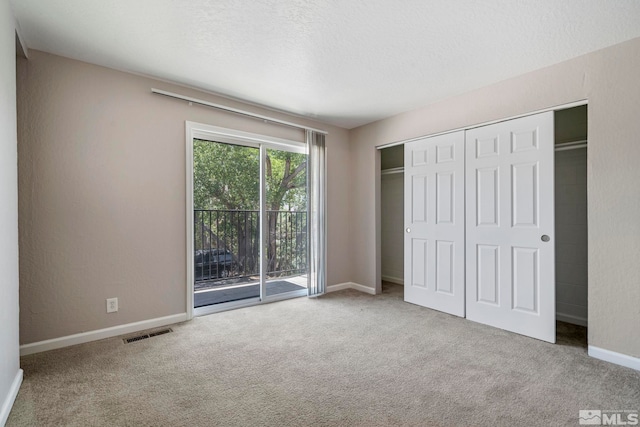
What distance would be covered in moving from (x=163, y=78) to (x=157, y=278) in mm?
1940

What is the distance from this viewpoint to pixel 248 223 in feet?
13.8

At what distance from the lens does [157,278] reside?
2.99 m

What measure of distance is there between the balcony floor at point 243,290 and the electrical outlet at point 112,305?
100cm

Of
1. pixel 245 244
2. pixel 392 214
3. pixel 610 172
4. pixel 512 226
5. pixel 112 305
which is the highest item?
pixel 610 172

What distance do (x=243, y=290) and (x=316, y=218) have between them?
140 centimetres

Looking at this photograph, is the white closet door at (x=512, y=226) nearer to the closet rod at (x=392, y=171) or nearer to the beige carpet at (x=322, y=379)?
the beige carpet at (x=322, y=379)

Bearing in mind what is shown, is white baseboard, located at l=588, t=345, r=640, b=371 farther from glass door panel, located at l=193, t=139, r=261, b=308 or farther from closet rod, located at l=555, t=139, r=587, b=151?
glass door panel, located at l=193, t=139, r=261, b=308

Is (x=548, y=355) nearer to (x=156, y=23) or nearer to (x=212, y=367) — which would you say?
(x=212, y=367)

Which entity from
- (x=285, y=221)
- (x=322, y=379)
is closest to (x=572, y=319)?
(x=322, y=379)

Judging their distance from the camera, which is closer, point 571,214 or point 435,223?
point 571,214

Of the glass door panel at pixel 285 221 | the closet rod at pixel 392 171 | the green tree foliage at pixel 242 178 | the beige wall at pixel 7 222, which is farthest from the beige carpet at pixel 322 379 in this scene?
the closet rod at pixel 392 171

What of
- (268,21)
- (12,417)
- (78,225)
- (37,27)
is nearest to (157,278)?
(78,225)

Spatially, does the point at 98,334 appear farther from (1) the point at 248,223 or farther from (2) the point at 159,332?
(1) the point at 248,223

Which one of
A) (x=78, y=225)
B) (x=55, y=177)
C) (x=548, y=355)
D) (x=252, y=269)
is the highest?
(x=55, y=177)
